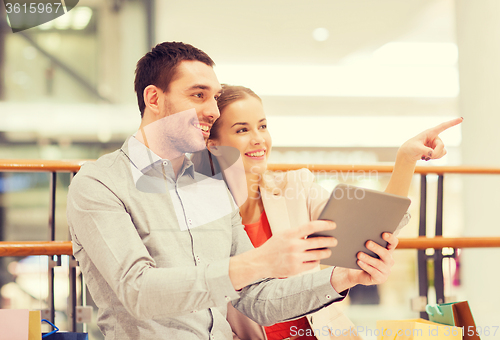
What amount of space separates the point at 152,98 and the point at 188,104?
103 millimetres

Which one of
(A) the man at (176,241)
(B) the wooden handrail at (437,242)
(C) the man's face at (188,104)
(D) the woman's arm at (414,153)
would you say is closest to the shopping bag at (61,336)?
(A) the man at (176,241)

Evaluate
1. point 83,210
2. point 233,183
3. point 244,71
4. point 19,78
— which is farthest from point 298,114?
point 19,78

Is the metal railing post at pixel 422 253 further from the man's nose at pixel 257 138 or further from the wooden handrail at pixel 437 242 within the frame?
the man's nose at pixel 257 138

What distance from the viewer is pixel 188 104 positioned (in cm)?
116

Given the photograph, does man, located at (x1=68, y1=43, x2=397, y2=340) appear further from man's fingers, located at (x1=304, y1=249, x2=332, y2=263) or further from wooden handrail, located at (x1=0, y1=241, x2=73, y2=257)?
wooden handrail, located at (x1=0, y1=241, x2=73, y2=257)

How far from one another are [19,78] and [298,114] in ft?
7.75

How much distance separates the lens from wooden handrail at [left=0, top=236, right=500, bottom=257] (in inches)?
49.9

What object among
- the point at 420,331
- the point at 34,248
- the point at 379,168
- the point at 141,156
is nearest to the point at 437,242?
the point at 379,168

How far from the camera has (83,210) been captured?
85 centimetres

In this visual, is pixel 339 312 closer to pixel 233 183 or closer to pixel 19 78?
pixel 233 183

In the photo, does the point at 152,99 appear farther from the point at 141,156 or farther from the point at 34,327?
the point at 34,327

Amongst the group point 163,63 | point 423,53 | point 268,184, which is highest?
point 423,53

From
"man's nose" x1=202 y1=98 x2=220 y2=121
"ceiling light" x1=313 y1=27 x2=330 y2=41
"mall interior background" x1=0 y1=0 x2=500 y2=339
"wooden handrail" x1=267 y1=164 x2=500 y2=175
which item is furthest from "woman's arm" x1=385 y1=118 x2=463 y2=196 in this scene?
"ceiling light" x1=313 y1=27 x2=330 y2=41

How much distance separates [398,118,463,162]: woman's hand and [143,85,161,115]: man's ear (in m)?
0.78
